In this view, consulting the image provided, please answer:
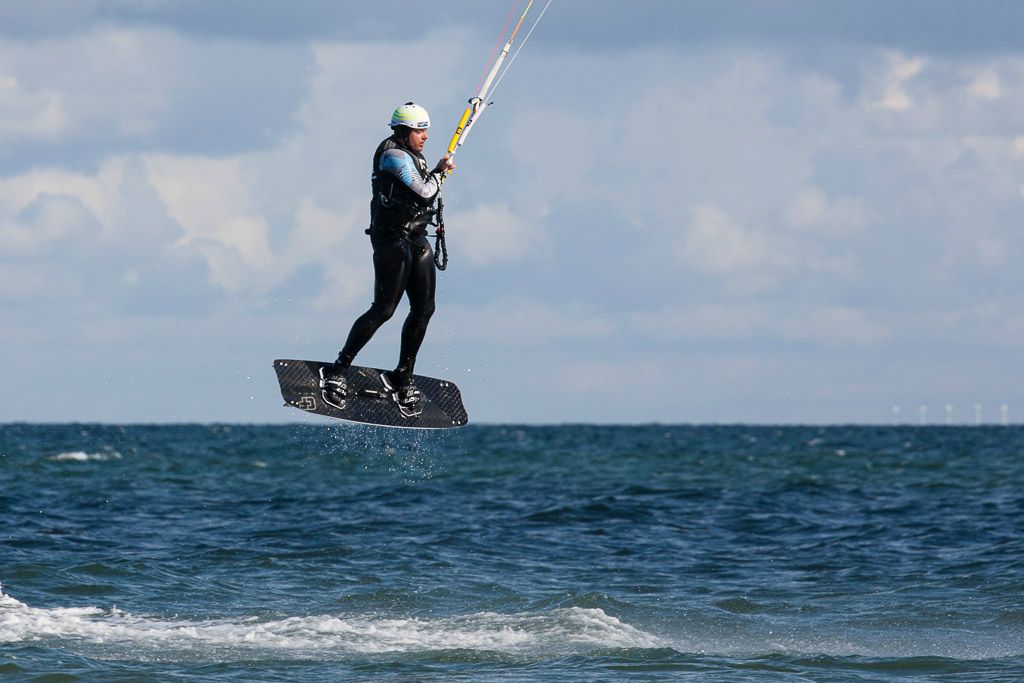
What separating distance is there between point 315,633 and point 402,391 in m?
4.18

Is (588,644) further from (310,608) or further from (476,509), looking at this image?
(476,509)

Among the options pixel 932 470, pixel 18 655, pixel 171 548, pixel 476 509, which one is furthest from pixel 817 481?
pixel 18 655

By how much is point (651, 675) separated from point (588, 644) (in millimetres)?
2166

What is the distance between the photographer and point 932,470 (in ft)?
191

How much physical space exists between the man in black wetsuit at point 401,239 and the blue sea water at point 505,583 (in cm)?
405

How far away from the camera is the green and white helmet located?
599 inches

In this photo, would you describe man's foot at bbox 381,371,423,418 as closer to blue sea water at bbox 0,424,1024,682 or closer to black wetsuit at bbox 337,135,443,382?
black wetsuit at bbox 337,135,443,382

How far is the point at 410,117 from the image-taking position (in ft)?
50.0

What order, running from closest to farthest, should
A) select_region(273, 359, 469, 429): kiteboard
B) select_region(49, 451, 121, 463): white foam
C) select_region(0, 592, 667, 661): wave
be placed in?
select_region(273, 359, 469, 429): kiteboard, select_region(0, 592, 667, 661): wave, select_region(49, 451, 121, 463): white foam

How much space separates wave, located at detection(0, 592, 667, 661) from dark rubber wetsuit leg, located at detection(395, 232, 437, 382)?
161 inches

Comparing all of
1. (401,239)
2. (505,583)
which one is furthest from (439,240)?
(505,583)

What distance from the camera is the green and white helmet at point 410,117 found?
1523 centimetres

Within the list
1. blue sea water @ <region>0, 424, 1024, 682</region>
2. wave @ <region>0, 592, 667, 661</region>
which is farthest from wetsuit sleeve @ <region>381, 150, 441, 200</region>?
wave @ <region>0, 592, 667, 661</region>

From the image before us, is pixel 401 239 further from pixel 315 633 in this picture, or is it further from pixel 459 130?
pixel 315 633
